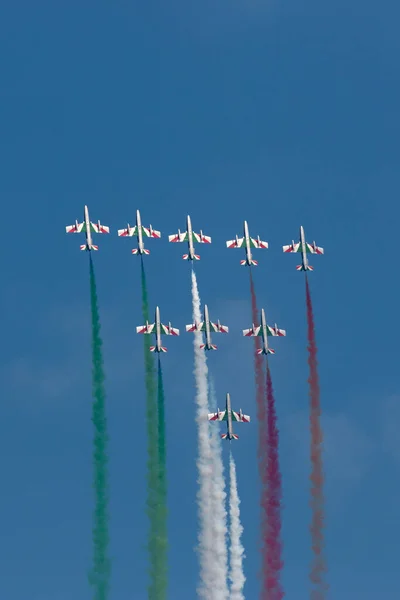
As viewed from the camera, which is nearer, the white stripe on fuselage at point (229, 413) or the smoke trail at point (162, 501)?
the smoke trail at point (162, 501)

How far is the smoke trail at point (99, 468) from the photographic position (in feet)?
601

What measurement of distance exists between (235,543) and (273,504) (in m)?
5.78

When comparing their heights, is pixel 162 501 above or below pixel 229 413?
below

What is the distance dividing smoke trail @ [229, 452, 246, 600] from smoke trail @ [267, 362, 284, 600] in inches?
139

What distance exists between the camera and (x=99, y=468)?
189 m

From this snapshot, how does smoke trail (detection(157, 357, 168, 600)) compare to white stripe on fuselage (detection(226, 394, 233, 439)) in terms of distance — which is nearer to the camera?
smoke trail (detection(157, 357, 168, 600))

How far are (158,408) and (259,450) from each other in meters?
11.7

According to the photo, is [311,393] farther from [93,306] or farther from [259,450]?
[93,306]

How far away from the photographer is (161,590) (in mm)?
183500

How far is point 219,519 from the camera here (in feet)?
635

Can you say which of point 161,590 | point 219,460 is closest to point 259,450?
point 219,460

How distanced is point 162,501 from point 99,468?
7.40m

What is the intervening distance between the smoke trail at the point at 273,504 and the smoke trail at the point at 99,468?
17.1 meters

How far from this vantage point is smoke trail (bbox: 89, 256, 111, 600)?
183m
